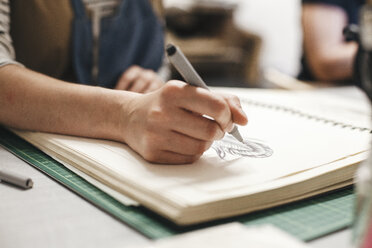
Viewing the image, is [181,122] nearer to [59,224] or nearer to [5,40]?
[59,224]

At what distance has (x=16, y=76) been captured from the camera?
0.54 m

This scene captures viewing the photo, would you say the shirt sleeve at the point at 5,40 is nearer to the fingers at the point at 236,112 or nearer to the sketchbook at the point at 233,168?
the sketchbook at the point at 233,168

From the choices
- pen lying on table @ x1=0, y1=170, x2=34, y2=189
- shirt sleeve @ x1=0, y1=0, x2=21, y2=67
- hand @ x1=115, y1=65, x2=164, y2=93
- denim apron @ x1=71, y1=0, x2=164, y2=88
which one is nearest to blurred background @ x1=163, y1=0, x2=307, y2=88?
denim apron @ x1=71, y1=0, x2=164, y2=88

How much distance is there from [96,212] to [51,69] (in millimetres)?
495

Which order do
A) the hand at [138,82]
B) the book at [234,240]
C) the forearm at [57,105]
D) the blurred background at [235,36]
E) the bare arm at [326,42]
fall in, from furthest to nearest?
the blurred background at [235,36] → the bare arm at [326,42] → the hand at [138,82] → the forearm at [57,105] → the book at [234,240]

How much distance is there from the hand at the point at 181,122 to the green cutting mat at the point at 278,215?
7 cm

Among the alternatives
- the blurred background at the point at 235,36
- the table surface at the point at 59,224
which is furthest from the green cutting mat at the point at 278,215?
the blurred background at the point at 235,36

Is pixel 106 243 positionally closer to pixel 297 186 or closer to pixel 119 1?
pixel 297 186

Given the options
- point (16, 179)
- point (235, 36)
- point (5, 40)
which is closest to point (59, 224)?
point (16, 179)

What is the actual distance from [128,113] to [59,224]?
0.52ft

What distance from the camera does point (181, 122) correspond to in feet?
1.33

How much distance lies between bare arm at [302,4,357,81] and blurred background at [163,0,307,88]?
1.29m

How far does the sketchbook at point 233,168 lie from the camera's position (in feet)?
1.13

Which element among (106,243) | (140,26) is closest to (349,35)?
(140,26)
